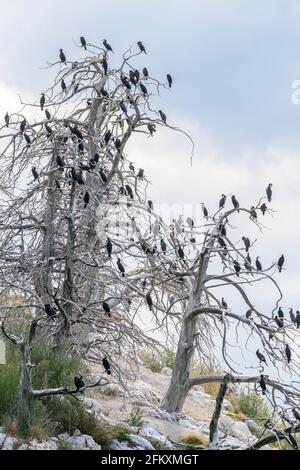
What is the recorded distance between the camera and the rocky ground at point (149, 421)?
9984 mm

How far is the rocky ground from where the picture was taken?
393 inches

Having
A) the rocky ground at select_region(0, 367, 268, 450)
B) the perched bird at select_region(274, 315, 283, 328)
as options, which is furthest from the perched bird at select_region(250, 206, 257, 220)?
the rocky ground at select_region(0, 367, 268, 450)

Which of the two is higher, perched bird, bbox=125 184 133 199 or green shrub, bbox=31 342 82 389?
perched bird, bbox=125 184 133 199

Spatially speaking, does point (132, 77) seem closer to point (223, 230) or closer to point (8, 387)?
point (223, 230)

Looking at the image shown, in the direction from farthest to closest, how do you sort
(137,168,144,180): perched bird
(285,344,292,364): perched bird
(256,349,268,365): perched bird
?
(137,168,144,180): perched bird < (285,344,292,364): perched bird < (256,349,268,365): perched bird

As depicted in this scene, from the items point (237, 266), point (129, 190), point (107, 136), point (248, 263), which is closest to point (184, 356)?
point (237, 266)

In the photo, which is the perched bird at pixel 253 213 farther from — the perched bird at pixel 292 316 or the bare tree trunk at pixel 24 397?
the bare tree trunk at pixel 24 397

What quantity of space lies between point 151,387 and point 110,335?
1.43 meters

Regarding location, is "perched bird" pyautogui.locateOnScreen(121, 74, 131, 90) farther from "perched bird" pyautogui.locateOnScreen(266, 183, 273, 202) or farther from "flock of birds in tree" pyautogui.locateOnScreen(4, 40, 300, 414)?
"perched bird" pyautogui.locateOnScreen(266, 183, 273, 202)

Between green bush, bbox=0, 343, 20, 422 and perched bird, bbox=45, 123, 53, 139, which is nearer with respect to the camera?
green bush, bbox=0, 343, 20, 422

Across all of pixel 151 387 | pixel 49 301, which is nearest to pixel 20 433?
pixel 49 301

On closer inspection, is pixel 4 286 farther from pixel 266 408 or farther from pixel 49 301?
pixel 266 408

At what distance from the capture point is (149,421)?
1212cm

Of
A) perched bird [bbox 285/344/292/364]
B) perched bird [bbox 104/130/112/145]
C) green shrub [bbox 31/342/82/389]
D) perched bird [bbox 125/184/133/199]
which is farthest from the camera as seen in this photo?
perched bird [bbox 104/130/112/145]
